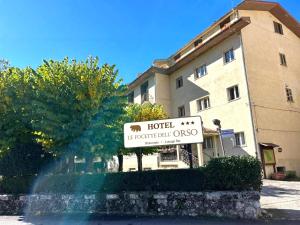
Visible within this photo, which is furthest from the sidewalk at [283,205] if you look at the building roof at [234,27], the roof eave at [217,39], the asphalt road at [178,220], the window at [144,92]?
the window at [144,92]

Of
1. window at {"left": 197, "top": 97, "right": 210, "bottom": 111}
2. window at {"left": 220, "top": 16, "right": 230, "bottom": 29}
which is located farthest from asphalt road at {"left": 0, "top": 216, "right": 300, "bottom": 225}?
window at {"left": 220, "top": 16, "right": 230, "bottom": 29}

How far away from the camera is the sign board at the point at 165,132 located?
9.24 metres

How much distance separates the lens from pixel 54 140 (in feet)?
34.1

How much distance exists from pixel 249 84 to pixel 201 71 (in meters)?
5.65

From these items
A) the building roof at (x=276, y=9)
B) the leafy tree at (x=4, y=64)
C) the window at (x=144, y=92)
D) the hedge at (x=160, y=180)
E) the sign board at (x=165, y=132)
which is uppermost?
the building roof at (x=276, y=9)

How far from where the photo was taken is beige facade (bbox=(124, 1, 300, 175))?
20.0 metres

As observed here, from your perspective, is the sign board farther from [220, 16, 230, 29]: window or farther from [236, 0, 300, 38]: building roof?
[220, 16, 230, 29]: window

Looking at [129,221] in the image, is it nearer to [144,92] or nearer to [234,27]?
[234,27]

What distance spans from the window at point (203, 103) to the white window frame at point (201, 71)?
6.92 feet

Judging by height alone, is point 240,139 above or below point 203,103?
below

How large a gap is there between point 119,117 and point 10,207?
202 inches

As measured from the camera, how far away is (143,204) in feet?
29.4

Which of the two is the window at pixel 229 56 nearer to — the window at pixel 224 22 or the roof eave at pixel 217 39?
the roof eave at pixel 217 39

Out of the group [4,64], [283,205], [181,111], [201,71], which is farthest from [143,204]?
[181,111]
